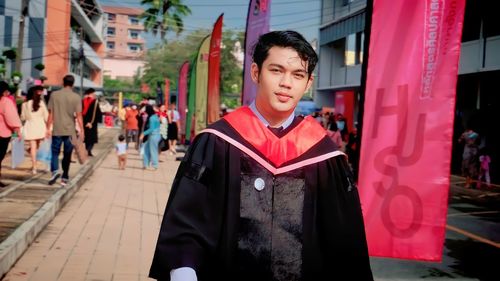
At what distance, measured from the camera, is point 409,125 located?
4695 mm

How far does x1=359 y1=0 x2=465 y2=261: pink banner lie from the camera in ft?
15.2

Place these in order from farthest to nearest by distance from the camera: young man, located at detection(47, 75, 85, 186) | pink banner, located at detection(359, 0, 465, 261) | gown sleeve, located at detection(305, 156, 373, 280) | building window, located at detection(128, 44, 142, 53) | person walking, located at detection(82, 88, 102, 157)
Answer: building window, located at detection(128, 44, 142, 53) < person walking, located at detection(82, 88, 102, 157) < young man, located at detection(47, 75, 85, 186) < pink banner, located at detection(359, 0, 465, 261) < gown sleeve, located at detection(305, 156, 373, 280)

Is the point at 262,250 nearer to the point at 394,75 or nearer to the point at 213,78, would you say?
the point at 394,75

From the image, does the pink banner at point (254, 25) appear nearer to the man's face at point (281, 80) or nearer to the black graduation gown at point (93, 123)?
the man's face at point (281, 80)

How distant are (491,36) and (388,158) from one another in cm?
1775

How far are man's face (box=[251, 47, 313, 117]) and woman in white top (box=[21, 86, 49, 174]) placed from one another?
409 inches

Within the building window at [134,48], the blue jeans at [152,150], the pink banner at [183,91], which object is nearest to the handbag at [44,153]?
the blue jeans at [152,150]

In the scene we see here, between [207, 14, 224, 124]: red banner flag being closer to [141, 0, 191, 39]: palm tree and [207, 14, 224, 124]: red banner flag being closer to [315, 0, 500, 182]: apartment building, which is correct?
[315, 0, 500, 182]: apartment building

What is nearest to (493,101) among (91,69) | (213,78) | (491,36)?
(491,36)

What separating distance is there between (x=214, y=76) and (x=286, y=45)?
11027mm

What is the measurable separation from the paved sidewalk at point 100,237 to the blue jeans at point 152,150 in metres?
3.23

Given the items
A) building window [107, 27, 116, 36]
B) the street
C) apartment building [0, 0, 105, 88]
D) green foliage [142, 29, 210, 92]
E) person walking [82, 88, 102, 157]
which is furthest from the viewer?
building window [107, 27, 116, 36]

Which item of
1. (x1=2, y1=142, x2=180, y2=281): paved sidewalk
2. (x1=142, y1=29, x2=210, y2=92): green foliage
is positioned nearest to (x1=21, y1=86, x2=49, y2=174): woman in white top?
(x1=2, y1=142, x2=180, y2=281): paved sidewalk

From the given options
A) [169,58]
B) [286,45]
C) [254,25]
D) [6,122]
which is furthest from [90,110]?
[169,58]
